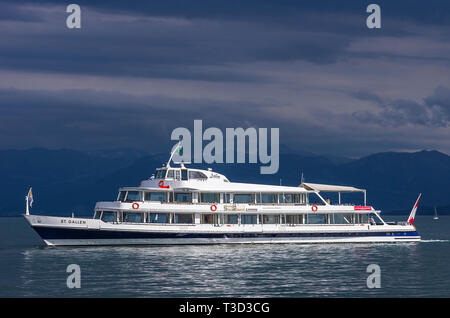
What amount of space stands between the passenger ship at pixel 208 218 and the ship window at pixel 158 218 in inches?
3.9

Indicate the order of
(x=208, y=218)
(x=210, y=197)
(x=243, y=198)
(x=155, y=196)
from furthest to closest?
(x=243, y=198)
(x=210, y=197)
(x=208, y=218)
(x=155, y=196)

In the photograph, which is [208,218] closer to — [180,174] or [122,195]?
[180,174]

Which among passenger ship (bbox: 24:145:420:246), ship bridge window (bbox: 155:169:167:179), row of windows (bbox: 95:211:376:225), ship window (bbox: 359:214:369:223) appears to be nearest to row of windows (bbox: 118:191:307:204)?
passenger ship (bbox: 24:145:420:246)

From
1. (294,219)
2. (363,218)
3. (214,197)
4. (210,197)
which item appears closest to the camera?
(210,197)

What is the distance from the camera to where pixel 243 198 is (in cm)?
7306

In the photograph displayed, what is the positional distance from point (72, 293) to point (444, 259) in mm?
38686

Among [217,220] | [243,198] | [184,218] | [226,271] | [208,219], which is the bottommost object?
[226,271]

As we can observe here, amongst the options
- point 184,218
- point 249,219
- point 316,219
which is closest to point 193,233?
point 184,218

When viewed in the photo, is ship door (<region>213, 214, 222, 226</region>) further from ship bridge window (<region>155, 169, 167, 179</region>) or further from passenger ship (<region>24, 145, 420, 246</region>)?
ship bridge window (<region>155, 169, 167, 179</region>)

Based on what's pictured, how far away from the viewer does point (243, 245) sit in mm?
73188

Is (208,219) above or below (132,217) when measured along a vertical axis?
below

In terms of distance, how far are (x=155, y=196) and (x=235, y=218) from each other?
28.0 ft

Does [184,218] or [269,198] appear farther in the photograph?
[269,198]
